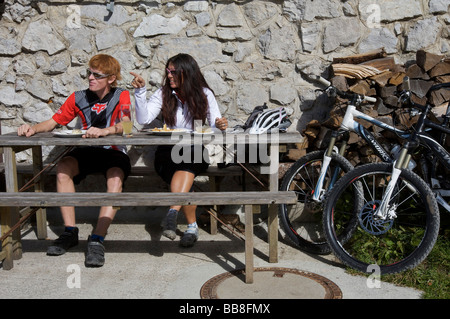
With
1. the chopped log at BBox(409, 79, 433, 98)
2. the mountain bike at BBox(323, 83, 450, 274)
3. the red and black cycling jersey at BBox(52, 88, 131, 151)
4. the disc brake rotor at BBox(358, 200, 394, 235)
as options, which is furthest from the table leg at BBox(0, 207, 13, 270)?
the chopped log at BBox(409, 79, 433, 98)

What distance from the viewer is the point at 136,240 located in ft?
14.7

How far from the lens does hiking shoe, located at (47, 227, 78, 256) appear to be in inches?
161

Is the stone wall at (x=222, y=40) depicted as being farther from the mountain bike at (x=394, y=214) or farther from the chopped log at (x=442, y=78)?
the mountain bike at (x=394, y=214)

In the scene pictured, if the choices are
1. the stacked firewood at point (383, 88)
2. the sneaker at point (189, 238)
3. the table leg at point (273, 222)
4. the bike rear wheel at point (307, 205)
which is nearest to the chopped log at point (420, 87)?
the stacked firewood at point (383, 88)

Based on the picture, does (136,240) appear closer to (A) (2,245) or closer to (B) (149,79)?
(A) (2,245)

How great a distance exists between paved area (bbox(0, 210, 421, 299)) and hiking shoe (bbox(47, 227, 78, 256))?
47 mm

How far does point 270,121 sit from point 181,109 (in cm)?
77

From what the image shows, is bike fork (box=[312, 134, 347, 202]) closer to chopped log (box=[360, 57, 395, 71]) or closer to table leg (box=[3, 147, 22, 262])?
chopped log (box=[360, 57, 395, 71])

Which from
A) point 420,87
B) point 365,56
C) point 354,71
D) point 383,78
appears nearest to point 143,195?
point 354,71

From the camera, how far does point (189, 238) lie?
423 centimetres

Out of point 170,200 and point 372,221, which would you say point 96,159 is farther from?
point 372,221

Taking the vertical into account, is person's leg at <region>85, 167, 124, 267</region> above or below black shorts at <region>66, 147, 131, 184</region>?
below

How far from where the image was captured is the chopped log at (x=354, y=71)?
438 centimetres

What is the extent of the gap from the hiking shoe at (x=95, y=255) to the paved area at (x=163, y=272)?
4 cm
